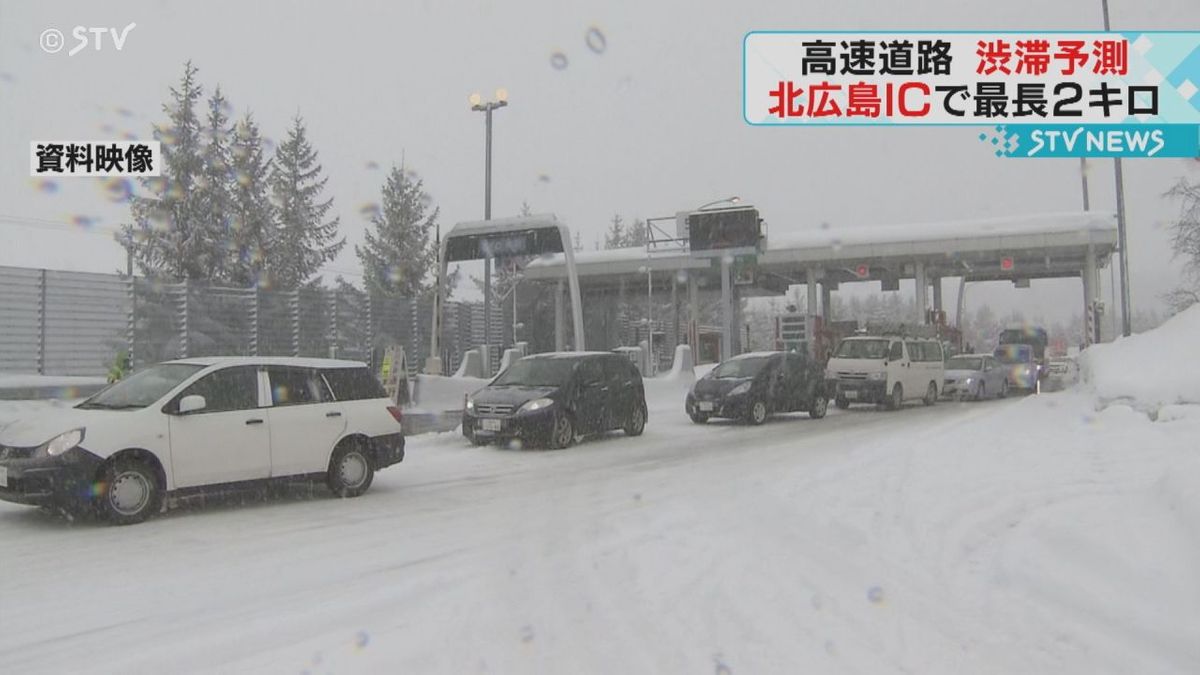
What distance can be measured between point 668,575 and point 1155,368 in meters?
9.02

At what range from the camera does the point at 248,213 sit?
3972cm

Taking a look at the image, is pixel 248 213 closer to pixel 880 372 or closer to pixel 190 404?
pixel 880 372

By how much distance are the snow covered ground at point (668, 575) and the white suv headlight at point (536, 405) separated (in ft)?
11.2

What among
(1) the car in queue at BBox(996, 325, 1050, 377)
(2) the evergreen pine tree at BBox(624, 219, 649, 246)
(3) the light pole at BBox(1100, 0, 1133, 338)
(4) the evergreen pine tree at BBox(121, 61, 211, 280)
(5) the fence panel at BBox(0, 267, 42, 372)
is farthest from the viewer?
(2) the evergreen pine tree at BBox(624, 219, 649, 246)

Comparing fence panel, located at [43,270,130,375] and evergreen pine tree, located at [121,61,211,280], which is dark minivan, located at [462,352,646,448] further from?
evergreen pine tree, located at [121,61,211,280]

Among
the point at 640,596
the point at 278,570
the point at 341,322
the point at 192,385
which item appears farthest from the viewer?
the point at 341,322

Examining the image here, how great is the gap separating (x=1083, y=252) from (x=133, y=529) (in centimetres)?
3549

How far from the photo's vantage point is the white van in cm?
2266

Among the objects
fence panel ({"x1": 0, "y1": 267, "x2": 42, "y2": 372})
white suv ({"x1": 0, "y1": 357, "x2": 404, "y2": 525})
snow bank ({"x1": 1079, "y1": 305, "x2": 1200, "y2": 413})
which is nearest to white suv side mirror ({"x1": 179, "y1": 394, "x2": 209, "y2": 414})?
white suv ({"x1": 0, "y1": 357, "x2": 404, "y2": 525})

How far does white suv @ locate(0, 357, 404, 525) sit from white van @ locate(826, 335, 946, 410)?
49.6 ft

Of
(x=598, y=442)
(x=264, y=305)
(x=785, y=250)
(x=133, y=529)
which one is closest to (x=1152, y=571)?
(x=133, y=529)

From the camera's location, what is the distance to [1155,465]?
26.7 feet

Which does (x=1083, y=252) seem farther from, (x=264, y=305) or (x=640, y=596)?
(x=640, y=596)

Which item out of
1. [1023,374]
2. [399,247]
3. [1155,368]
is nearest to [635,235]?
[399,247]
